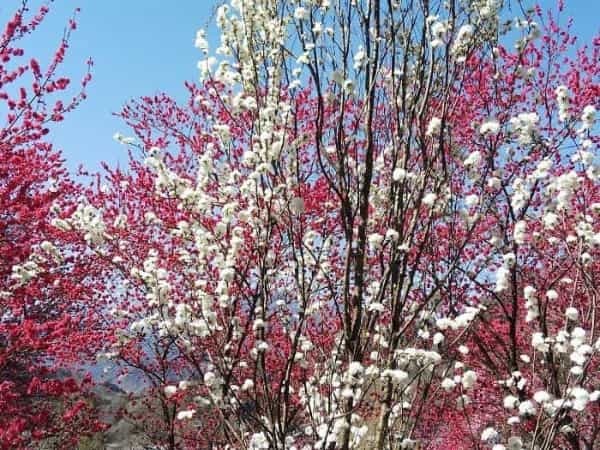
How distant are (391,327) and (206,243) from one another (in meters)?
1.53

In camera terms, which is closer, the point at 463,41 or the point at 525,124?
the point at 463,41

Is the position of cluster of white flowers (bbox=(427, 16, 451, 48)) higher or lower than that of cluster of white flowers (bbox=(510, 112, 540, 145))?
higher

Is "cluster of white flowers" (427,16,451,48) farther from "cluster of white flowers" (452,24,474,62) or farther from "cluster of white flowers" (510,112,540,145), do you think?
"cluster of white flowers" (510,112,540,145)

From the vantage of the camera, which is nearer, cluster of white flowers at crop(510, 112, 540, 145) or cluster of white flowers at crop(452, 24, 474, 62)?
cluster of white flowers at crop(452, 24, 474, 62)

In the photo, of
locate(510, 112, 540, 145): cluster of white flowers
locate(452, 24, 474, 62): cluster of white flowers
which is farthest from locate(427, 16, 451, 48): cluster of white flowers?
locate(510, 112, 540, 145): cluster of white flowers

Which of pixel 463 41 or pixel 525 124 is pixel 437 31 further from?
pixel 525 124

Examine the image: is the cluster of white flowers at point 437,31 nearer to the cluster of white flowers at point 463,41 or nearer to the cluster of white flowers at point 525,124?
the cluster of white flowers at point 463,41

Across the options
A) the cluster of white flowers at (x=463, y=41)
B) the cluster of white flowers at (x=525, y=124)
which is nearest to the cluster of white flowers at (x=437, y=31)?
the cluster of white flowers at (x=463, y=41)

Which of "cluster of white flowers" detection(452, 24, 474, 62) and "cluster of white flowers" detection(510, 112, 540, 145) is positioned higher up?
"cluster of white flowers" detection(452, 24, 474, 62)

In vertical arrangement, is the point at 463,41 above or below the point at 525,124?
above

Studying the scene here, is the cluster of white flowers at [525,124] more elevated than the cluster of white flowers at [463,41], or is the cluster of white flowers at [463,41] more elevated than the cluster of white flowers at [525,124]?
the cluster of white flowers at [463,41]

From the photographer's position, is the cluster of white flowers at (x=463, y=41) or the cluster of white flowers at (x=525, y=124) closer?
the cluster of white flowers at (x=463, y=41)

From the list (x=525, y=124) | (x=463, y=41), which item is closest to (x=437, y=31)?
(x=463, y=41)

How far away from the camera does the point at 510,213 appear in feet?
15.9
